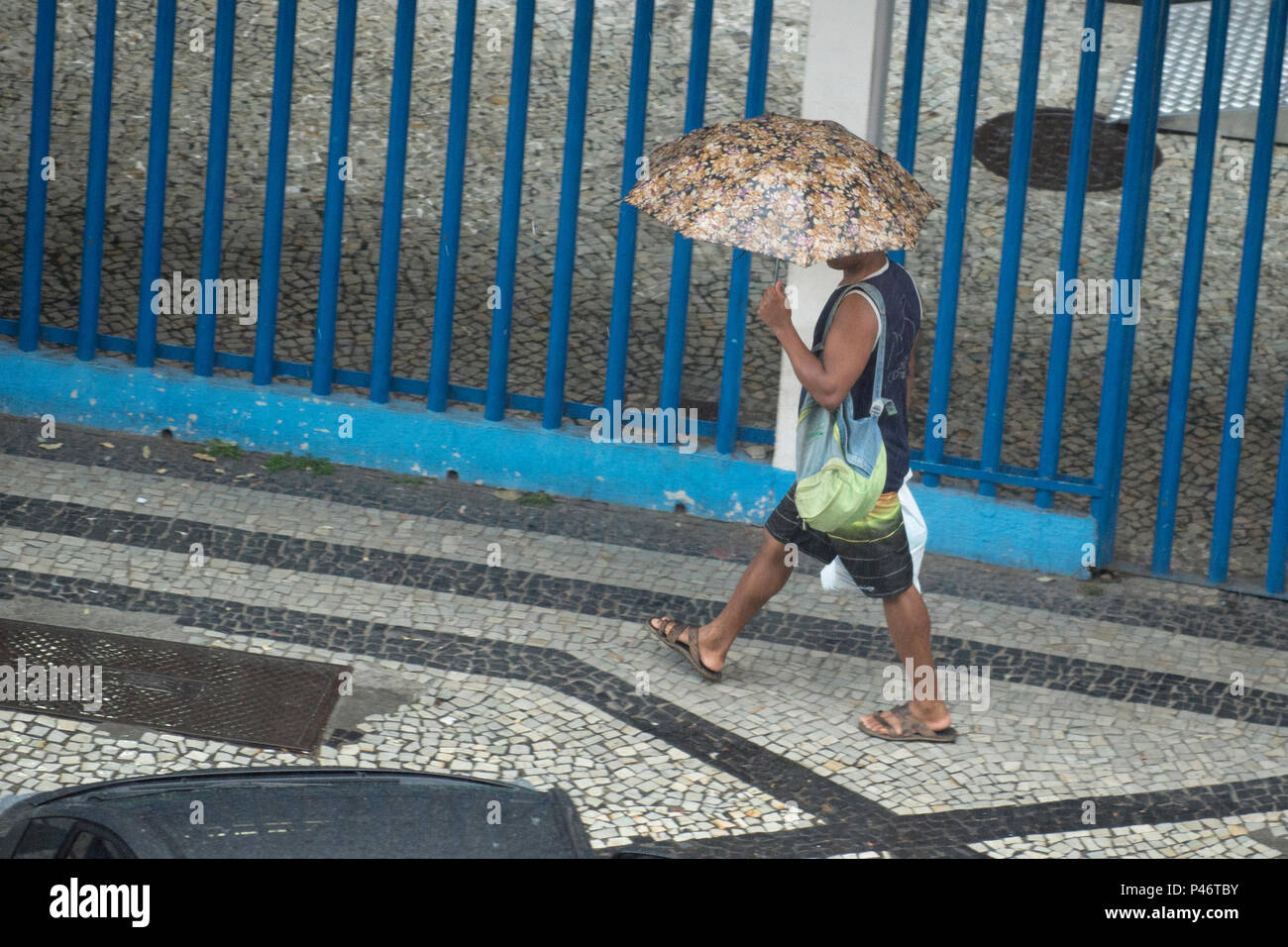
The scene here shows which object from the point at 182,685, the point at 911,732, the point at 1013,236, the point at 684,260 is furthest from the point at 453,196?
the point at 911,732

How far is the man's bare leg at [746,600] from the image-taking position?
212 inches

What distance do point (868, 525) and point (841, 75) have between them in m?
2.13

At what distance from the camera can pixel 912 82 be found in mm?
6492

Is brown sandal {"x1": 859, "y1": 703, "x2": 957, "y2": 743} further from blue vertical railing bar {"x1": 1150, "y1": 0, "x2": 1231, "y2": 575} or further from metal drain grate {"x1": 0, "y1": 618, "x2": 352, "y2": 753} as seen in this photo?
blue vertical railing bar {"x1": 1150, "y1": 0, "x2": 1231, "y2": 575}

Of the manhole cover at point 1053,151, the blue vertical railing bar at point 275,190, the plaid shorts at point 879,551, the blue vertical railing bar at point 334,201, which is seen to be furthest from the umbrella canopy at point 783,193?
the manhole cover at point 1053,151

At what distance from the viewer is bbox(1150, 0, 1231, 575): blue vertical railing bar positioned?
20.5ft

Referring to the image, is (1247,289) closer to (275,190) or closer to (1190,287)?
(1190,287)

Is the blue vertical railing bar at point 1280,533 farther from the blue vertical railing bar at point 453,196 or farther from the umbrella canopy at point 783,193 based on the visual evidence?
the blue vertical railing bar at point 453,196

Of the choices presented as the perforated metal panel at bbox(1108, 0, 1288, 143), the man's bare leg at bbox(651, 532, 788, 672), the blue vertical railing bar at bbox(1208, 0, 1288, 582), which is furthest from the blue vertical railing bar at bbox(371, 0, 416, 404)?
the blue vertical railing bar at bbox(1208, 0, 1288, 582)

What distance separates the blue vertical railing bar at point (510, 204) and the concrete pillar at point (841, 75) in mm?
1104

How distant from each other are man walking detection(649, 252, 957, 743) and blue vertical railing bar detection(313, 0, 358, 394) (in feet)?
7.53

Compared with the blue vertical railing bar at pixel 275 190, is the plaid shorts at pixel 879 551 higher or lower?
lower

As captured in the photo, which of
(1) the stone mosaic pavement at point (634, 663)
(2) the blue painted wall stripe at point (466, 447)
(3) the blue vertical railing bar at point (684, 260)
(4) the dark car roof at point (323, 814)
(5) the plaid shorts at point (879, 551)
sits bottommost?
(1) the stone mosaic pavement at point (634, 663)

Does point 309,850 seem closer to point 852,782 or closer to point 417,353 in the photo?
point 852,782
